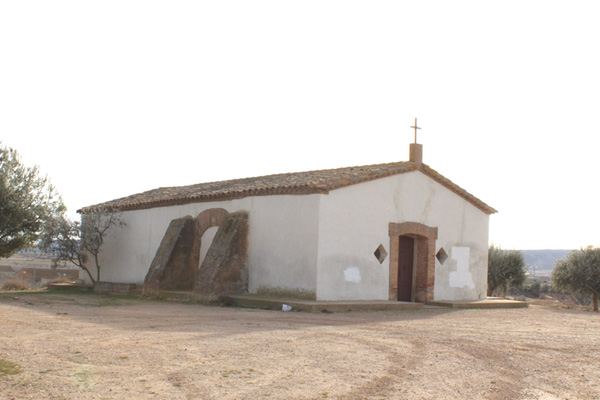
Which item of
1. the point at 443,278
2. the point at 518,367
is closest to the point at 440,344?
the point at 518,367

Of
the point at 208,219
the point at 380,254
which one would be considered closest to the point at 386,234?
the point at 380,254

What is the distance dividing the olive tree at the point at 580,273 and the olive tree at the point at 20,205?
17.0 m

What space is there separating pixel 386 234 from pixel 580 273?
8034 mm

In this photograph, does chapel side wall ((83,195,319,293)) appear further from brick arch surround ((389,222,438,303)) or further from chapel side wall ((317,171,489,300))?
brick arch surround ((389,222,438,303))

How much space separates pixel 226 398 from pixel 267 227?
33.0 feet

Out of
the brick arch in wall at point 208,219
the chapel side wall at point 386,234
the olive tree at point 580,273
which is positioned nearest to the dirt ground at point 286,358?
the chapel side wall at point 386,234

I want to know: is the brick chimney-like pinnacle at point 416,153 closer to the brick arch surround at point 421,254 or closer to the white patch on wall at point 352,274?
the brick arch surround at point 421,254

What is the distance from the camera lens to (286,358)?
679cm

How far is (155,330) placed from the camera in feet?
29.1

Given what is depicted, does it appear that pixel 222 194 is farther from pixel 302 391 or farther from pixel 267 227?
pixel 302 391

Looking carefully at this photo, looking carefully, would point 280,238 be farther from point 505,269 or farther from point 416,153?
point 505,269

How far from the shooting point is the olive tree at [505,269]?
23.8 m

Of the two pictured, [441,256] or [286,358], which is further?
[441,256]

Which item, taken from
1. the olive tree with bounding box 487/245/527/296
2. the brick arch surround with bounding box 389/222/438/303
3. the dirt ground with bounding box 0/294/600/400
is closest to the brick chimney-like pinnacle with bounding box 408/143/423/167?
the brick arch surround with bounding box 389/222/438/303
